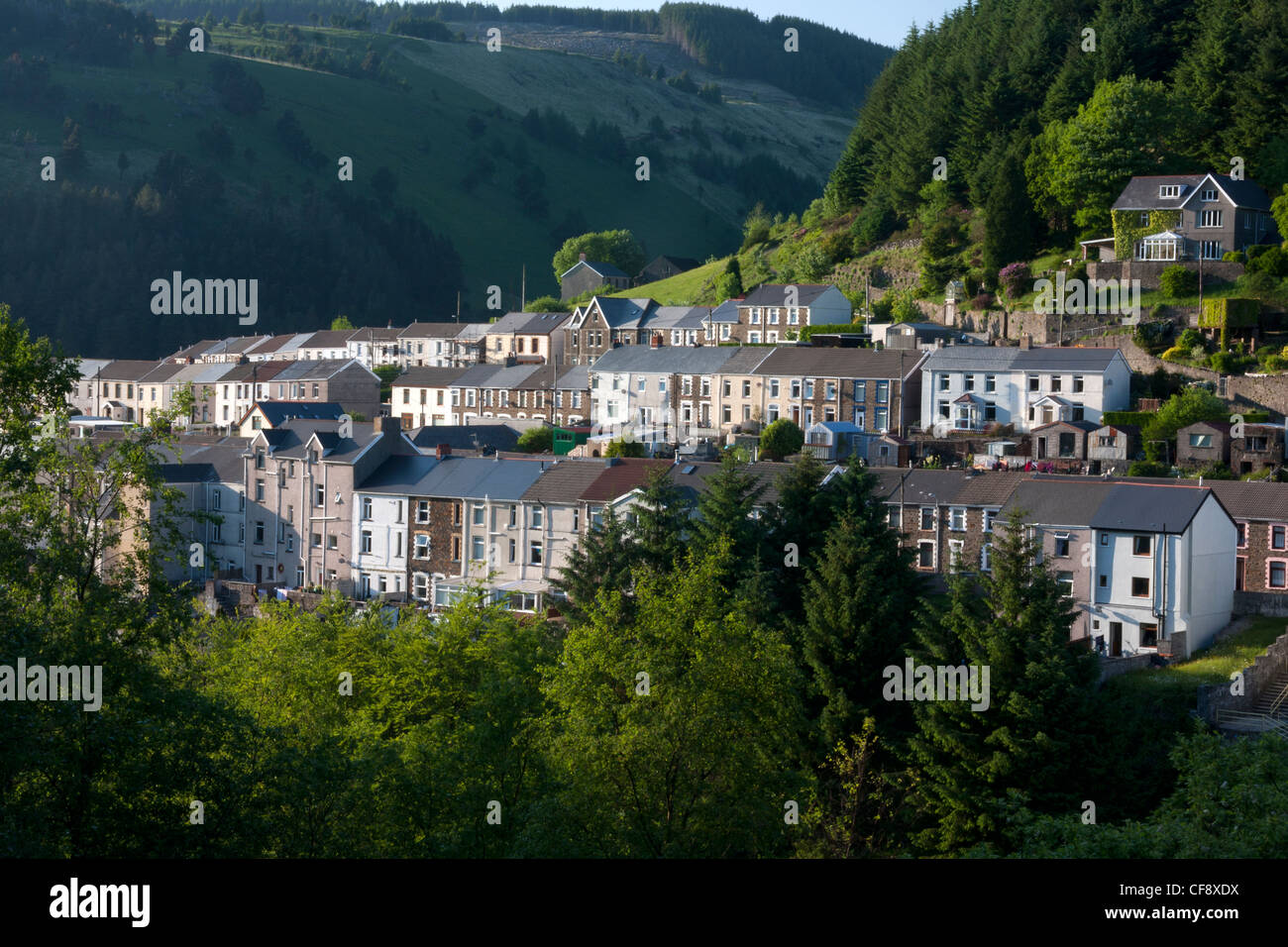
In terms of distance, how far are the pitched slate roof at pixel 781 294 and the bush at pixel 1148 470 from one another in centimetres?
3765

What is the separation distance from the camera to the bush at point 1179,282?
258 ft

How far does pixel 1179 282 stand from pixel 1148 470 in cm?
2291

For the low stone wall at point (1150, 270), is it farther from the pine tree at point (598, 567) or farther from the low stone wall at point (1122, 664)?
the pine tree at point (598, 567)

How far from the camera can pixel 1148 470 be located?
60.1 metres

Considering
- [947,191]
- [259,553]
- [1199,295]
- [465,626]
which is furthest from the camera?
[947,191]

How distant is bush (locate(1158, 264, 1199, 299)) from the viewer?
7862 centimetres

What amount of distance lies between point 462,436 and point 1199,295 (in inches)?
1642

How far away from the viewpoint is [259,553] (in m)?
66.7

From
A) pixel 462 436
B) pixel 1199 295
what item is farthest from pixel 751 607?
pixel 1199 295

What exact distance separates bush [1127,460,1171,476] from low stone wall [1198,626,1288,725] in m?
17.3

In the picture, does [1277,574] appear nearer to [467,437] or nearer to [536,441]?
[536,441]

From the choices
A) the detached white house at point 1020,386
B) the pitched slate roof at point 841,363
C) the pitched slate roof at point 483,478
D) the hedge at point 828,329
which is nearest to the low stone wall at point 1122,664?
the pitched slate roof at point 483,478

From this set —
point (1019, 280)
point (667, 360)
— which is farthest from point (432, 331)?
point (1019, 280)
